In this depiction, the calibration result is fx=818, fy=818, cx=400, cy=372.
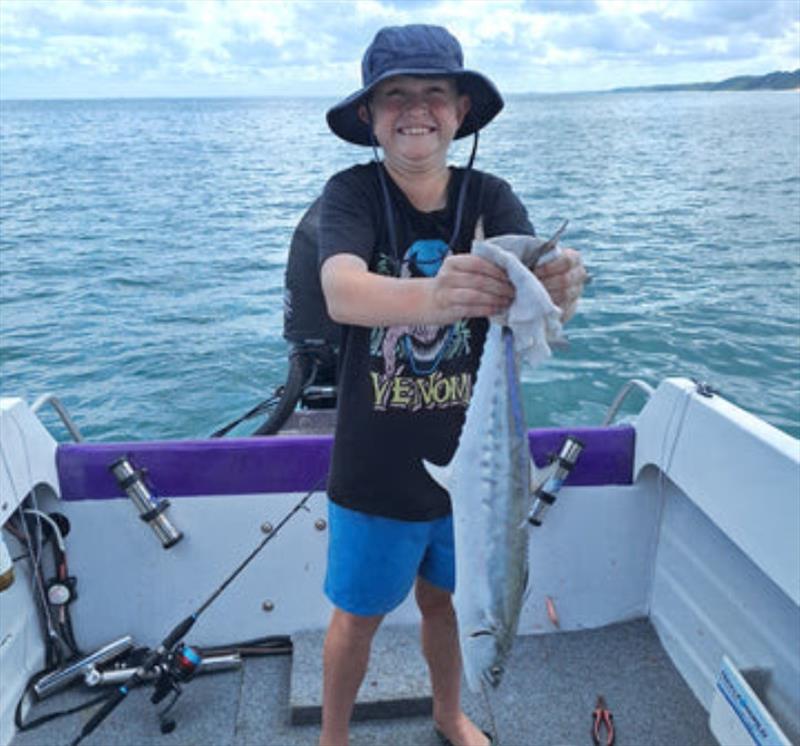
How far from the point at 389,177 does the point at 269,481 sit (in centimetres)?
157

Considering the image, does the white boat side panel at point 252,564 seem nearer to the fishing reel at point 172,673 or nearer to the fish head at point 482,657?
the fishing reel at point 172,673

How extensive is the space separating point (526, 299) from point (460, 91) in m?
0.91

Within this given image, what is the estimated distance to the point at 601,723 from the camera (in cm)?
305

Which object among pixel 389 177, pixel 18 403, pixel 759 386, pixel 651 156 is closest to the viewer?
pixel 389 177

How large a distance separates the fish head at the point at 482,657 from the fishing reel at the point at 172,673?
153 centimetres

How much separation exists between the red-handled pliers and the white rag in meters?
Result: 1.93

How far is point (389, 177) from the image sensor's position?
2.17m

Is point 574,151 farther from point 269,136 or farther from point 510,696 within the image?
point 510,696

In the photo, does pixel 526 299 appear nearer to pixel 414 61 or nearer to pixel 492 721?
pixel 414 61

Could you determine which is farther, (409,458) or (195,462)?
(195,462)

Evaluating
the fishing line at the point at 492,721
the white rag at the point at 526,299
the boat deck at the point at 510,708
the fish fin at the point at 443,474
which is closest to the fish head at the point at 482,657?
the fish fin at the point at 443,474

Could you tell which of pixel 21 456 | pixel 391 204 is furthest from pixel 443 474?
pixel 21 456

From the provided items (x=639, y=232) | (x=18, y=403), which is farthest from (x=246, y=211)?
(x=18, y=403)

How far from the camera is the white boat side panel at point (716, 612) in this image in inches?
102
